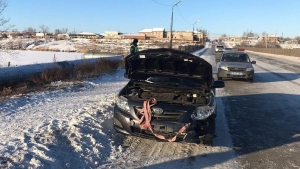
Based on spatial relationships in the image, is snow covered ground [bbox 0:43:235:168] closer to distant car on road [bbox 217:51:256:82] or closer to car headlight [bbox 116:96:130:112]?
car headlight [bbox 116:96:130:112]

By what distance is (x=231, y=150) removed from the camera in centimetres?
565

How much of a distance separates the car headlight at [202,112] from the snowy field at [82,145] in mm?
677

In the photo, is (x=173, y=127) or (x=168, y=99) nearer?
(x=173, y=127)

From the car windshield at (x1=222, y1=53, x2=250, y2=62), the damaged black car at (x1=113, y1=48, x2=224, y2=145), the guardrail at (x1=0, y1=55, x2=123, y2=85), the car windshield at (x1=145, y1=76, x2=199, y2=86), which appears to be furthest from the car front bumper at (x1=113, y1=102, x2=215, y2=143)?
the car windshield at (x1=222, y1=53, x2=250, y2=62)

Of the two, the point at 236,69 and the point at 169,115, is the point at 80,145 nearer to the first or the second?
the point at 169,115

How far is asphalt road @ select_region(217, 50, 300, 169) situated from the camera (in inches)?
210

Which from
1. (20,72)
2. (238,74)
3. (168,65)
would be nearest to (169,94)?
(168,65)

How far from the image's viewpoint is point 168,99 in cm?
575

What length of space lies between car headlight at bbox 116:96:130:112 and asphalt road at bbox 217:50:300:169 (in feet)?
7.07

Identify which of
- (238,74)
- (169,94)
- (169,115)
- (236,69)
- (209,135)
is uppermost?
(236,69)

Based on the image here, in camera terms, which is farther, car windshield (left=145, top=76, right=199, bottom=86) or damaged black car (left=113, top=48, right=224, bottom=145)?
car windshield (left=145, top=76, right=199, bottom=86)

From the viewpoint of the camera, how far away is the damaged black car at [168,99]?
17.1 ft

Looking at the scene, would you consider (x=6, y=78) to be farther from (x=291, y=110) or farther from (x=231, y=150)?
(x=291, y=110)

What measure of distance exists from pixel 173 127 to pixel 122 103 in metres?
1.12
